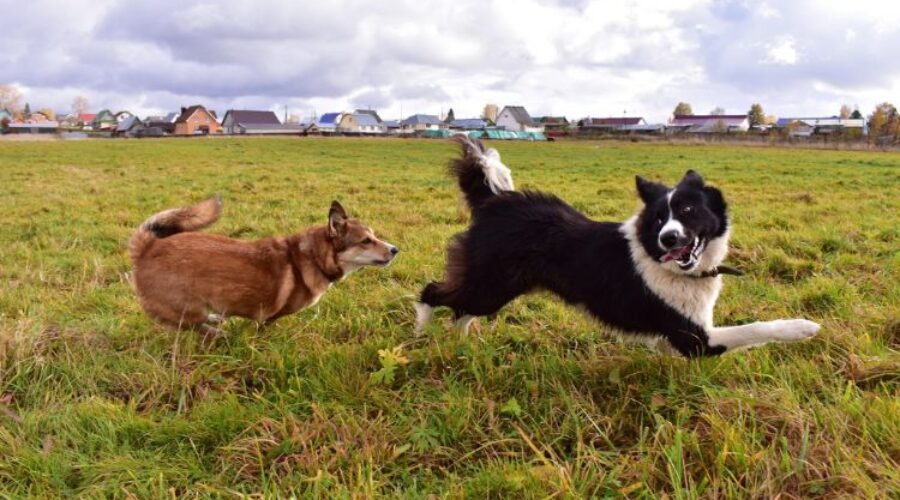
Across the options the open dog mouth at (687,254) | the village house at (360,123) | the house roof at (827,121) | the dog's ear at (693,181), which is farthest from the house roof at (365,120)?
the open dog mouth at (687,254)

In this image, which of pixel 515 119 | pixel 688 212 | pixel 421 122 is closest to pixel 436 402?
pixel 688 212

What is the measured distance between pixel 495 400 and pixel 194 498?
167 cm

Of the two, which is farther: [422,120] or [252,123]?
[422,120]

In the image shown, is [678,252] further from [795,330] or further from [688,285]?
[795,330]

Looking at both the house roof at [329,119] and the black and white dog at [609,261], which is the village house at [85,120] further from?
the black and white dog at [609,261]

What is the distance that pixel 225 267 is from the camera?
14.0 ft

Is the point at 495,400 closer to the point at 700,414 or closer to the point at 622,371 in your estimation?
the point at 622,371

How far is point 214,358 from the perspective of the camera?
3.82 m

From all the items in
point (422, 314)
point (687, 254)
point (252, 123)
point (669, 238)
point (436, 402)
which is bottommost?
point (436, 402)

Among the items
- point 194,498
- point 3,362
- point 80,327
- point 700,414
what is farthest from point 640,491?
point 80,327

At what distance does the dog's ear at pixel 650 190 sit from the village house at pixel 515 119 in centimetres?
11814

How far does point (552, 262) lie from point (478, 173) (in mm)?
1072

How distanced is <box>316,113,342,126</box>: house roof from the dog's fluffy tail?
119 metres

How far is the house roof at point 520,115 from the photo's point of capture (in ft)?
394
